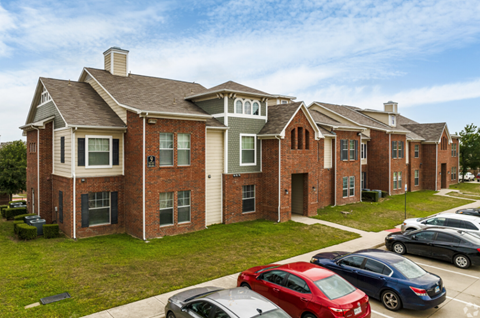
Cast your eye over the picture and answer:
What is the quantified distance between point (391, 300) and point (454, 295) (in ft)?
9.74

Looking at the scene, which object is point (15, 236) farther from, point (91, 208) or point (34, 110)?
point (34, 110)

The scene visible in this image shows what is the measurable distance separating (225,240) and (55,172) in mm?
11491

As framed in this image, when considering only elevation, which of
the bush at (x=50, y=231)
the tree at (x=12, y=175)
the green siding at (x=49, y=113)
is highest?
the green siding at (x=49, y=113)

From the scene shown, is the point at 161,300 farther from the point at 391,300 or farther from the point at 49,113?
the point at 49,113

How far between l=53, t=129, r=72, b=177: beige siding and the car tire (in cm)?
1915

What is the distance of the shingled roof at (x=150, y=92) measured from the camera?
18.5m

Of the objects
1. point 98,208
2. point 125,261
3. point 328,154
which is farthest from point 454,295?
point 328,154

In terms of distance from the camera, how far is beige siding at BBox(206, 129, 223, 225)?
2041 cm

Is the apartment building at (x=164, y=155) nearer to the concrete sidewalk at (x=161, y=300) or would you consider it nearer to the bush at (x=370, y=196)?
the bush at (x=370, y=196)

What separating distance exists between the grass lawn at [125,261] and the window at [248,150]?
14.8ft

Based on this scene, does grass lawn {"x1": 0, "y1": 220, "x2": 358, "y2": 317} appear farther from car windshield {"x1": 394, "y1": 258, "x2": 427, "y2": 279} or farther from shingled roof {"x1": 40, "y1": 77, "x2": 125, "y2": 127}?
shingled roof {"x1": 40, "y1": 77, "x2": 125, "y2": 127}

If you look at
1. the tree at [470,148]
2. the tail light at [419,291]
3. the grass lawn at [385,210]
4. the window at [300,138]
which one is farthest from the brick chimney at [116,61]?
the tree at [470,148]

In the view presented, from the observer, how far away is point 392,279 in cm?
980

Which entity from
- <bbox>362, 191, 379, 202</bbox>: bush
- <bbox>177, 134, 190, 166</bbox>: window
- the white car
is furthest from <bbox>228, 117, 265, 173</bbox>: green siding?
<bbox>362, 191, 379, 202</bbox>: bush
